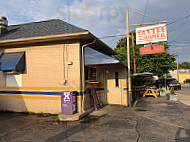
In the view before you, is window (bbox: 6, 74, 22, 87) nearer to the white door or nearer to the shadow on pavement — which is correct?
the white door

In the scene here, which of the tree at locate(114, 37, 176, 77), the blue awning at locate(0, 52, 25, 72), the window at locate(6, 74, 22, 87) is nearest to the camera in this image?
the blue awning at locate(0, 52, 25, 72)

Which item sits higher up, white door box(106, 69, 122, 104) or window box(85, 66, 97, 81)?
window box(85, 66, 97, 81)

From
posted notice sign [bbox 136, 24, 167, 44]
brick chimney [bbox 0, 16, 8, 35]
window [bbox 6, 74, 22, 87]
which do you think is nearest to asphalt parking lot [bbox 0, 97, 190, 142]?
window [bbox 6, 74, 22, 87]

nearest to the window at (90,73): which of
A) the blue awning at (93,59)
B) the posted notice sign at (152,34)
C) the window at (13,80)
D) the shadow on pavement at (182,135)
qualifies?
the blue awning at (93,59)

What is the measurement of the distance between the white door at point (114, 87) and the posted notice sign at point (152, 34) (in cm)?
261

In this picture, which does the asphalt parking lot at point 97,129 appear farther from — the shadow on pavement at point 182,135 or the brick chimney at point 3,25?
the brick chimney at point 3,25

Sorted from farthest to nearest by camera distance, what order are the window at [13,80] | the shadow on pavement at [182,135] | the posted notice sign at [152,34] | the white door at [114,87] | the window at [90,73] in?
the white door at [114,87] < the posted notice sign at [152,34] < the window at [90,73] < the window at [13,80] < the shadow on pavement at [182,135]

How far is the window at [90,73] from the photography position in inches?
329

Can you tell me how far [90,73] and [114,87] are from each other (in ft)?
6.60

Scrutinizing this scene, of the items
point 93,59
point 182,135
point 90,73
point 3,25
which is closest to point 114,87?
point 90,73

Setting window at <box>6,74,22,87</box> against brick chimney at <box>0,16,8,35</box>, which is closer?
window at <box>6,74,22,87</box>

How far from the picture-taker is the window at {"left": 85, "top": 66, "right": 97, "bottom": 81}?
329 inches

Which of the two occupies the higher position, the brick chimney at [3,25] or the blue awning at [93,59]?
the brick chimney at [3,25]

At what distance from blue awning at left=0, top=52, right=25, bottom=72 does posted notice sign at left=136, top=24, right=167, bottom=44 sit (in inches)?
282
